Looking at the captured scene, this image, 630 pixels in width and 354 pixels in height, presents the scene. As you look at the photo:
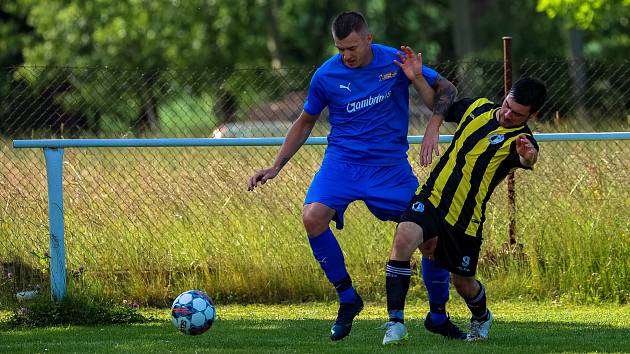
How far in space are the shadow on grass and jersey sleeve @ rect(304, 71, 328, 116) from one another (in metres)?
1.47

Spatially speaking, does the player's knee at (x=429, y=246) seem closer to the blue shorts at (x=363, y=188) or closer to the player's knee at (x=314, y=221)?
the blue shorts at (x=363, y=188)

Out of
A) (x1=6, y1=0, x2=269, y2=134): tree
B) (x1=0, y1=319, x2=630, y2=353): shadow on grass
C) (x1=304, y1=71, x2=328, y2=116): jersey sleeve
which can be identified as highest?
(x1=6, y1=0, x2=269, y2=134): tree

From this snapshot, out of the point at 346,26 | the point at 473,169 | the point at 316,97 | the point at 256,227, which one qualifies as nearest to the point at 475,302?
the point at 473,169

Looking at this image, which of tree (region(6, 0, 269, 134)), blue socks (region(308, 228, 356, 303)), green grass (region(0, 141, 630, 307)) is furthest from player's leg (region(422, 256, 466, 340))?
tree (region(6, 0, 269, 134))

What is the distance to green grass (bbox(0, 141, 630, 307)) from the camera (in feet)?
32.6

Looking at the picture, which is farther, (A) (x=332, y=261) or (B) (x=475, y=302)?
(A) (x=332, y=261)

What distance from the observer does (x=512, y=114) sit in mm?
6844

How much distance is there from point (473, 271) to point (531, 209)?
327cm

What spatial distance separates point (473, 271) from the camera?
23.4 ft

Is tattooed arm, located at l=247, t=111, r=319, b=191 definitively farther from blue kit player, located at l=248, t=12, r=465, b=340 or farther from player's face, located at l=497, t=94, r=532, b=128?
player's face, located at l=497, t=94, r=532, b=128

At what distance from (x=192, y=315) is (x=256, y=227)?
3.02 m

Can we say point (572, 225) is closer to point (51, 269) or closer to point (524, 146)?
point (524, 146)

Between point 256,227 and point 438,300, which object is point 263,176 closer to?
point 438,300

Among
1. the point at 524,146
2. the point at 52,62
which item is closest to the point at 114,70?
the point at 524,146
